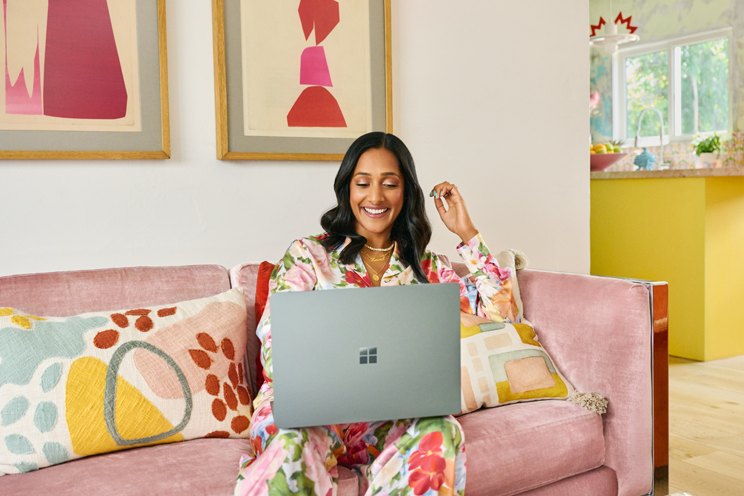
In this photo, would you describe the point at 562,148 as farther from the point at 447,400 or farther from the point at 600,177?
the point at 447,400

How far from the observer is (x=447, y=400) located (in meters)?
1.24

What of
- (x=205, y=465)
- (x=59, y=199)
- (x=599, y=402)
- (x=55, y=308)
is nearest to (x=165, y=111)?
(x=59, y=199)

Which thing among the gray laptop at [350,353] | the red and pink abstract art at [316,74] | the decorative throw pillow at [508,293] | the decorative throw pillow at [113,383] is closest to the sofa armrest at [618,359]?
the decorative throw pillow at [508,293]

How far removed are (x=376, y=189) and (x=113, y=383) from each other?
31.6 inches

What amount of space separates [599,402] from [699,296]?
2.19 metres

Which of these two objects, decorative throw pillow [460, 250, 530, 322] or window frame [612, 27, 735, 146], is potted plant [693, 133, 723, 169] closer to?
window frame [612, 27, 735, 146]

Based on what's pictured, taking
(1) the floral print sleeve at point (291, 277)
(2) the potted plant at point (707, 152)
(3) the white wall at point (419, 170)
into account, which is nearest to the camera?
(1) the floral print sleeve at point (291, 277)

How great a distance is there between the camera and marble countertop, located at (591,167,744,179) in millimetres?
3398

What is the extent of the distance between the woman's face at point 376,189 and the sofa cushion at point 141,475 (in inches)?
27.4

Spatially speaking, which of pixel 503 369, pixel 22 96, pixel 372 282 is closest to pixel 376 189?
pixel 372 282

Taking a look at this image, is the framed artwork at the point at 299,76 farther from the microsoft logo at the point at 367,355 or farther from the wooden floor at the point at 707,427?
the wooden floor at the point at 707,427

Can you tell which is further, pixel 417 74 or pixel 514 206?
pixel 514 206

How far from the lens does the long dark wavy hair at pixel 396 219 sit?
68.6 inches

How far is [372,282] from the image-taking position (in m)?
1.72
